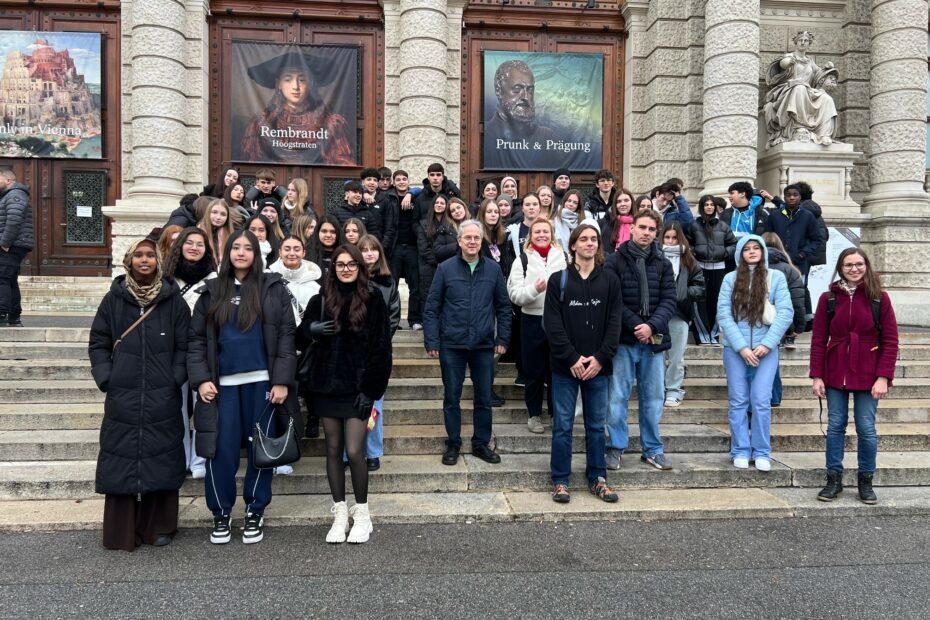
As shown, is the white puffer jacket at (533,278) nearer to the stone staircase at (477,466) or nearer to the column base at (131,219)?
the stone staircase at (477,466)

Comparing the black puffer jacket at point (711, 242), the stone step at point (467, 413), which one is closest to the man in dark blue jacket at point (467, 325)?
the stone step at point (467, 413)

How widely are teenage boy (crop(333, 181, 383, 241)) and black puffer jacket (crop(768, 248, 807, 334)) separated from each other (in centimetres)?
476

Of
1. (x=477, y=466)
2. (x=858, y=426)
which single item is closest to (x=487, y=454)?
(x=477, y=466)

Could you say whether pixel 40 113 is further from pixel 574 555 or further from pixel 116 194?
pixel 574 555

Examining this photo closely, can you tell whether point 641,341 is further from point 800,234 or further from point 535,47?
point 535,47

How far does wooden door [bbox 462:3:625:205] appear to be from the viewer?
13688 mm

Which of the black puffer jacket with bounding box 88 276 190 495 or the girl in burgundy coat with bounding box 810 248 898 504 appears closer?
the black puffer jacket with bounding box 88 276 190 495

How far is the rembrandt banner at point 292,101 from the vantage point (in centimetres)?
1309

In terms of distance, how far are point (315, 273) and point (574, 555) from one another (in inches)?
123

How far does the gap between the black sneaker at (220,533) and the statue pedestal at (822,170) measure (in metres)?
11.7

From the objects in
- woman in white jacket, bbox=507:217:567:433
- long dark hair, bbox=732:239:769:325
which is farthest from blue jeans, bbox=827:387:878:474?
woman in white jacket, bbox=507:217:567:433

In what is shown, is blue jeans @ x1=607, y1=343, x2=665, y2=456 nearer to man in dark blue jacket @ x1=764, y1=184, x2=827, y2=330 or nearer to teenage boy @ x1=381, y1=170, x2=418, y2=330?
teenage boy @ x1=381, y1=170, x2=418, y2=330

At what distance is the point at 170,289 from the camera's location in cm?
448

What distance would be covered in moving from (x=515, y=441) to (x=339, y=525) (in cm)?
220
